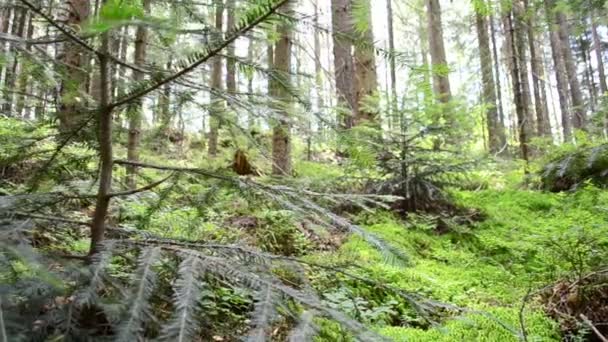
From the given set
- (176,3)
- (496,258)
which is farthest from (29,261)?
(496,258)

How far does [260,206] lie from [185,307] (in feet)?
3.19

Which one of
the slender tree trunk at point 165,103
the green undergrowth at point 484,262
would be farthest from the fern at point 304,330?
the slender tree trunk at point 165,103

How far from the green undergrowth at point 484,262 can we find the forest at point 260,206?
0.02m

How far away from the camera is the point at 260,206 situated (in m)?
2.04

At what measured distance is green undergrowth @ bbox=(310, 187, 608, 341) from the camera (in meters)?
2.75

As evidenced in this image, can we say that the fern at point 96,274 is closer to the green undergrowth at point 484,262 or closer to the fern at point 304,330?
the fern at point 304,330

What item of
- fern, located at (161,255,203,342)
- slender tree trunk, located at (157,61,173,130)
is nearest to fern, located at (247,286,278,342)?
fern, located at (161,255,203,342)

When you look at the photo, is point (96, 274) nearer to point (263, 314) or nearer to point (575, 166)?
point (263, 314)

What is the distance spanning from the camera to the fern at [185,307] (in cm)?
102

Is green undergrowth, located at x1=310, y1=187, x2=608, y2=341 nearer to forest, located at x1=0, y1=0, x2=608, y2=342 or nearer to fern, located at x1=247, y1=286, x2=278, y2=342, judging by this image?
forest, located at x1=0, y1=0, x2=608, y2=342

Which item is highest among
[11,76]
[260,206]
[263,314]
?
[11,76]

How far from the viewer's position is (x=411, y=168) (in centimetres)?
554

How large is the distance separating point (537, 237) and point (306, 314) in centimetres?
307

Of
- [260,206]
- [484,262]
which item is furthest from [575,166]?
[260,206]
